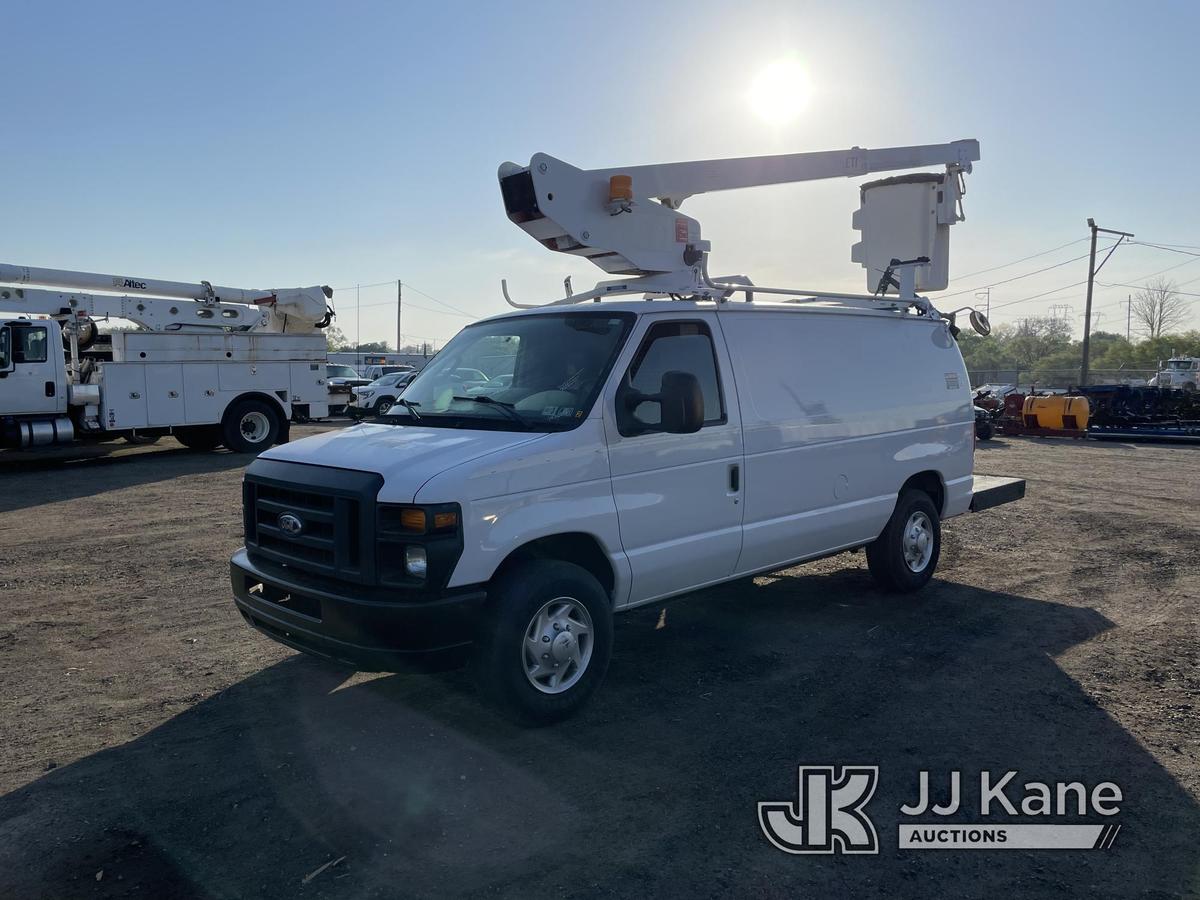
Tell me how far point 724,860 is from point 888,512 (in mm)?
3842

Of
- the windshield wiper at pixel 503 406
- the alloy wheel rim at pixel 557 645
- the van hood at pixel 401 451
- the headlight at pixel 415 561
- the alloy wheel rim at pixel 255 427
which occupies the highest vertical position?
the windshield wiper at pixel 503 406

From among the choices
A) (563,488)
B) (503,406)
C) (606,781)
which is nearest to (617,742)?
(606,781)

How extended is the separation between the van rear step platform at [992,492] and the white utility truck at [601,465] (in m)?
0.52

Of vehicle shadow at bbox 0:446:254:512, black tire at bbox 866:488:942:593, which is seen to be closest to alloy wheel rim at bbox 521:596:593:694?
black tire at bbox 866:488:942:593

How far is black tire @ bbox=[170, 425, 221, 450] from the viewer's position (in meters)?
17.2

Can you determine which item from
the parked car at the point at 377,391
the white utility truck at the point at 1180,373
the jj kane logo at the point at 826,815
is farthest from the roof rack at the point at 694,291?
the white utility truck at the point at 1180,373

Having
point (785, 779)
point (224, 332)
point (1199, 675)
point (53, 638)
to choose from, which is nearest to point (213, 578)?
point (53, 638)

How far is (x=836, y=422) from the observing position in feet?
19.5

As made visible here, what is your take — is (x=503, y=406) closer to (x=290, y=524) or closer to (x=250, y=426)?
(x=290, y=524)

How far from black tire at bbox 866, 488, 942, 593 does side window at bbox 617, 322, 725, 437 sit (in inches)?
91.5

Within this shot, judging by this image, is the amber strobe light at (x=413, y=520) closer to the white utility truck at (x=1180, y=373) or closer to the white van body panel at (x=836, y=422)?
the white van body panel at (x=836, y=422)

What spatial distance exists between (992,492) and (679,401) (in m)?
4.66

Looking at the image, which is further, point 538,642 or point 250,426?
point 250,426

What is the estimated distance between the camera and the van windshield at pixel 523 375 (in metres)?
4.57
